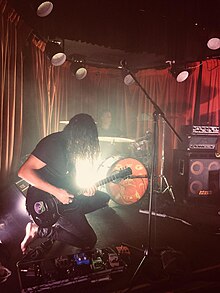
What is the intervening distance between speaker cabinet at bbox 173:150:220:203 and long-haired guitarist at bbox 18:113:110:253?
8.20ft

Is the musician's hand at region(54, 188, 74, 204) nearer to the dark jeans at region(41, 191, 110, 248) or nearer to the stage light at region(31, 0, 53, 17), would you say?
the dark jeans at region(41, 191, 110, 248)

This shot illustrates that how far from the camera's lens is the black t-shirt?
2641 mm

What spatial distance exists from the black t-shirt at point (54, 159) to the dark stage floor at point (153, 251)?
2.31ft

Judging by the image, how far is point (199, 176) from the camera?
5.05m

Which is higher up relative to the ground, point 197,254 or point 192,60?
point 192,60

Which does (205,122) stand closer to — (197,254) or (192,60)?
(192,60)

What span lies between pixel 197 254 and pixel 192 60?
3.94m

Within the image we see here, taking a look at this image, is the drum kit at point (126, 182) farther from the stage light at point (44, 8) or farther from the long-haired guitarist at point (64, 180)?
the stage light at point (44, 8)

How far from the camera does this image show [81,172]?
312 centimetres

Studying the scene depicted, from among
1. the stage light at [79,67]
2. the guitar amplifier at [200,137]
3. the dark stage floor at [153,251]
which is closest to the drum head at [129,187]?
the dark stage floor at [153,251]

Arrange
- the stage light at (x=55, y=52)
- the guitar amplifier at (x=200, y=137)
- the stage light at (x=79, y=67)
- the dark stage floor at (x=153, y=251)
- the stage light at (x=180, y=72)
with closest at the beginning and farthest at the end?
1. the dark stage floor at (x=153, y=251)
2. the stage light at (x=55, y=52)
3. the guitar amplifier at (x=200, y=137)
4. the stage light at (x=180, y=72)
5. the stage light at (x=79, y=67)

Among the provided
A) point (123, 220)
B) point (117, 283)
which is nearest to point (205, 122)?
point (123, 220)

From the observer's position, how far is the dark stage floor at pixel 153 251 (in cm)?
230

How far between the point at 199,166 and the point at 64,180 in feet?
10.00
